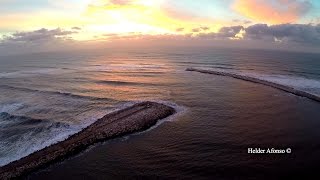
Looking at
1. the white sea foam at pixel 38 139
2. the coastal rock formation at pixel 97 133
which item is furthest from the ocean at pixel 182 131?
the coastal rock formation at pixel 97 133

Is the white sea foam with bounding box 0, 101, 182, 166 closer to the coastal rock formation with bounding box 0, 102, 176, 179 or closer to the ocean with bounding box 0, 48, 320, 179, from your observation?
the ocean with bounding box 0, 48, 320, 179

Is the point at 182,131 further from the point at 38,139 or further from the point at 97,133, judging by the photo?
the point at 38,139

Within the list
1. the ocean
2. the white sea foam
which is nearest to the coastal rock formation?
the ocean

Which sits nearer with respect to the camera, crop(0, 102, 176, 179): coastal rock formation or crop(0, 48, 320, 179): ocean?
crop(0, 48, 320, 179): ocean

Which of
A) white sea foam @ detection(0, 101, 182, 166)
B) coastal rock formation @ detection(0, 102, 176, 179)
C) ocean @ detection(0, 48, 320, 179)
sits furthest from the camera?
white sea foam @ detection(0, 101, 182, 166)

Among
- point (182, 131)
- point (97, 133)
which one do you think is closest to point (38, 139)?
point (97, 133)

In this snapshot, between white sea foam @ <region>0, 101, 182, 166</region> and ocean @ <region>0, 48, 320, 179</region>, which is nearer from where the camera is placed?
ocean @ <region>0, 48, 320, 179</region>

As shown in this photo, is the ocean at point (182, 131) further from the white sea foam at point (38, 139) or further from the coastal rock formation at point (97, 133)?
the coastal rock formation at point (97, 133)

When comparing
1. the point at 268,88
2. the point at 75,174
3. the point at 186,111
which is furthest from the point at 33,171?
the point at 268,88

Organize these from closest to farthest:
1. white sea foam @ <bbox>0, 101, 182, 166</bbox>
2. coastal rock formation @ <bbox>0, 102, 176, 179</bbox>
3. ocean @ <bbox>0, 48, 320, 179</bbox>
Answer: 1. ocean @ <bbox>0, 48, 320, 179</bbox>
2. coastal rock formation @ <bbox>0, 102, 176, 179</bbox>
3. white sea foam @ <bbox>0, 101, 182, 166</bbox>

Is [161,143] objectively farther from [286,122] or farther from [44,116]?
[44,116]
